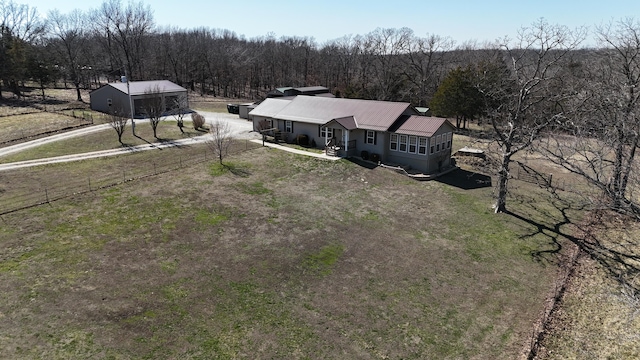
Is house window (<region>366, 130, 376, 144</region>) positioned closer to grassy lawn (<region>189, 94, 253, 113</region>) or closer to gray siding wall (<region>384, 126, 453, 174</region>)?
gray siding wall (<region>384, 126, 453, 174</region>)

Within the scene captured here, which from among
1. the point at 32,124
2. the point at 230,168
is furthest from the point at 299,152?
the point at 32,124

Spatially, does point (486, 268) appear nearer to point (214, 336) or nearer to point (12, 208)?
point (214, 336)

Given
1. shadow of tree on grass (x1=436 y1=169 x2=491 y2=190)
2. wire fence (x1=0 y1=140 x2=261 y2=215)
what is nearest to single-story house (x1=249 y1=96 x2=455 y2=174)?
shadow of tree on grass (x1=436 y1=169 x2=491 y2=190)

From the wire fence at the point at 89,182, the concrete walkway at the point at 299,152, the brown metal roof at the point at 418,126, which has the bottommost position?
the wire fence at the point at 89,182

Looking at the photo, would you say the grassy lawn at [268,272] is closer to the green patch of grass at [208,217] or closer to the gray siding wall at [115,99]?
the green patch of grass at [208,217]

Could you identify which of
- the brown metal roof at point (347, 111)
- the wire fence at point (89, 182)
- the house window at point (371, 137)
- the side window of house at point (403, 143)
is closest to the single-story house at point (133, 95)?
the brown metal roof at point (347, 111)
